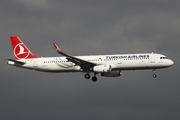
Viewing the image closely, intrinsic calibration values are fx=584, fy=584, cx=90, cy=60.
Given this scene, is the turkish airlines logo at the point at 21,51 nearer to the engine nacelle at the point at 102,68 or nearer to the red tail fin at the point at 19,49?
the red tail fin at the point at 19,49

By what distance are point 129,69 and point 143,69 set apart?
7.55ft

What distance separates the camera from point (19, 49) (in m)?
106

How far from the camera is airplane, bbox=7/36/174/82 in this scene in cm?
9481

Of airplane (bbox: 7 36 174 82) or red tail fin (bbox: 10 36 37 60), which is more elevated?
red tail fin (bbox: 10 36 37 60)

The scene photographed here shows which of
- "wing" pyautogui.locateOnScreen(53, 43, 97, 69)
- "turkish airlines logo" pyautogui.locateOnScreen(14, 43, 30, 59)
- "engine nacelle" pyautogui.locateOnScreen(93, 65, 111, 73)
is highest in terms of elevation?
"turkish airlines logo" pyautogui.locateOnScreen(14, 43, 30, 59)

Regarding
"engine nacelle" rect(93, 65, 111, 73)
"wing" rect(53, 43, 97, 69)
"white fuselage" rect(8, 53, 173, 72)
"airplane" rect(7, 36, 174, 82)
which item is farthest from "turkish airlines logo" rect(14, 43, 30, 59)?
"engine nacelle" rect(93, 65, 111, 73)

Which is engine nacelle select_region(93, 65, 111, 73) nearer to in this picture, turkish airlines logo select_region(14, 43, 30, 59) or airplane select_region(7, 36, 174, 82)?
airplane select_region(7, 36, 174, 82)

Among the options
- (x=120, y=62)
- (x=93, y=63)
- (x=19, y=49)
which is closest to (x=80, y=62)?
(x=93, y=63)

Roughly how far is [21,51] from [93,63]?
614 inches

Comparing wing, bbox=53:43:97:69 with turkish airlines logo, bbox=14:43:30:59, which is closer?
wing, bbox=53:43:97:69

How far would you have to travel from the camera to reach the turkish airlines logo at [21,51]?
104m

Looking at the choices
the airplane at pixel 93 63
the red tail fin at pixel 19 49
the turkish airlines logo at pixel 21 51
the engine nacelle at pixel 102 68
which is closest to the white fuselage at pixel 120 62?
the airplane at pixel 93 63

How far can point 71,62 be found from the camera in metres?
98.4

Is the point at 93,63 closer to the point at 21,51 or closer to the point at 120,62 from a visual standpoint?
the point at 120,62
